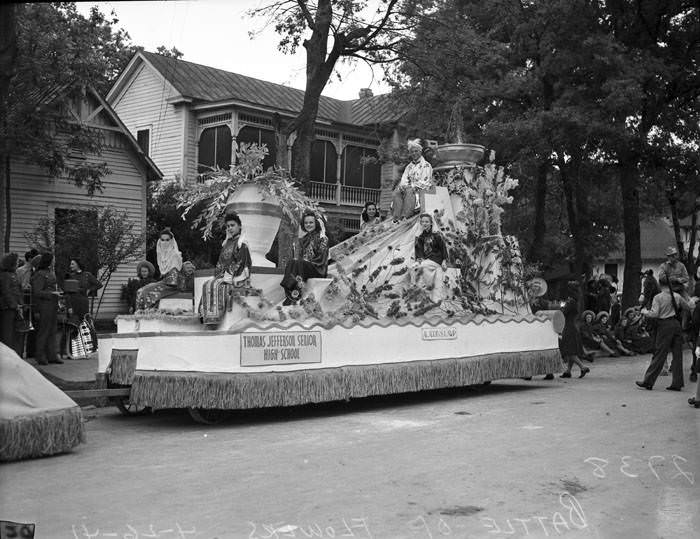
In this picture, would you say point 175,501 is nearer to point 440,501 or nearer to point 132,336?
point 440,501

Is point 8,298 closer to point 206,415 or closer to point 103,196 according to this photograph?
point 206,415

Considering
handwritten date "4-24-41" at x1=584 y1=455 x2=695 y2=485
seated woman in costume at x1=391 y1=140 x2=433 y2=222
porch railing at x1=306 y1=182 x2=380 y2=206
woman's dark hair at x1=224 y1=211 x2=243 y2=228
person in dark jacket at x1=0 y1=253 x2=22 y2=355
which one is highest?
porch railing at x1=306 y1=182 x2=380 y2=206

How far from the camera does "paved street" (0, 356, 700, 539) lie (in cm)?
542

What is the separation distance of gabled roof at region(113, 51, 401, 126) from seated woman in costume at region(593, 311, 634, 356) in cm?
962

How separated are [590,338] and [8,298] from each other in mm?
12445

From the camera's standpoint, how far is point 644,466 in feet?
23.5

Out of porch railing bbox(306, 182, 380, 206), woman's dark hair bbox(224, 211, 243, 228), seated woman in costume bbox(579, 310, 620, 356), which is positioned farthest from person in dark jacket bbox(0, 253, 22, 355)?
porch railing bbox(306, 182, 380, 206)

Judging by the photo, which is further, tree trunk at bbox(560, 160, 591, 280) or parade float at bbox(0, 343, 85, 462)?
tree trunk at bbox(560, 160, 591, 280)

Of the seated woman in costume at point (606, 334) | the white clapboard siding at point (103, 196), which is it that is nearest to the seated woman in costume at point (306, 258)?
the seated woman in costume at point (606, 334)

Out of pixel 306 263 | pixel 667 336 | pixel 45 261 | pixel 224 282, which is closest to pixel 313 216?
pixel 306 263

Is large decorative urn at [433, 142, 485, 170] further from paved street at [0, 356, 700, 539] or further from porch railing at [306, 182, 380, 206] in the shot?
porch railing at [306, 182, 380, 206]

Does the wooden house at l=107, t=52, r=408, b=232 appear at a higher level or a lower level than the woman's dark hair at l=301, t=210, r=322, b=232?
higher

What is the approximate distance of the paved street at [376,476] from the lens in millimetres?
5418

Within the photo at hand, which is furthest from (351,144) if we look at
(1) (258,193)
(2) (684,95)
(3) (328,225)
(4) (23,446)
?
(4) (23,446)
